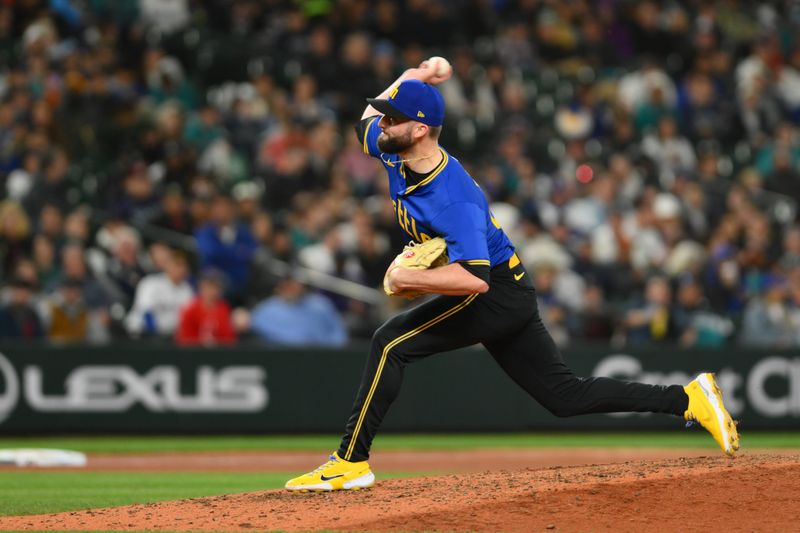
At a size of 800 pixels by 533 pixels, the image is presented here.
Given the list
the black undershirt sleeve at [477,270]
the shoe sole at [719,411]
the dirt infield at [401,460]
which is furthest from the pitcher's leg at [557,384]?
the dirt infield at [401,460]

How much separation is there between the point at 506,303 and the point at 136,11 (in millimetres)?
11751

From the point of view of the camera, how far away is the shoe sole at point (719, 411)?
23.7 ft

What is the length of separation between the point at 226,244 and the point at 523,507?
865 centimetres

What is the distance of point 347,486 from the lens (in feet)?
22.9

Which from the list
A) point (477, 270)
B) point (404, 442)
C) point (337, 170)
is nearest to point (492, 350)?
point (477, 270)

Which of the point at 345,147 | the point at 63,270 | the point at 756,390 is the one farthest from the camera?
the point at 345,147

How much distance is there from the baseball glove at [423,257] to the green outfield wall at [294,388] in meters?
7.53

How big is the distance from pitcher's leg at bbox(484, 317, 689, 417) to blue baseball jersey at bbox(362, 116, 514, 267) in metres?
0.50

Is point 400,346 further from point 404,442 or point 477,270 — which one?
point 404,442

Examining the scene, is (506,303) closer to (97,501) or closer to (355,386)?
(97,501)

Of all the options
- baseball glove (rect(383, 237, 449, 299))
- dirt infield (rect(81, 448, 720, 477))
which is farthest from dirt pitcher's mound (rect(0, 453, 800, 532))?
dirt infield (rect(81, 448, 720, 477))

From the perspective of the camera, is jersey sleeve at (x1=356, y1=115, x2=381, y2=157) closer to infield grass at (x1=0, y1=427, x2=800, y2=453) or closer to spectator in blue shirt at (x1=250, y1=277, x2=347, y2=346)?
infield grass at (x1=0, y1=427, x2=800, y2=453)

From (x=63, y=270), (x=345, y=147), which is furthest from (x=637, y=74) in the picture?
(x=63, y=270)

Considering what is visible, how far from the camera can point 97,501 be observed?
8.14 m
